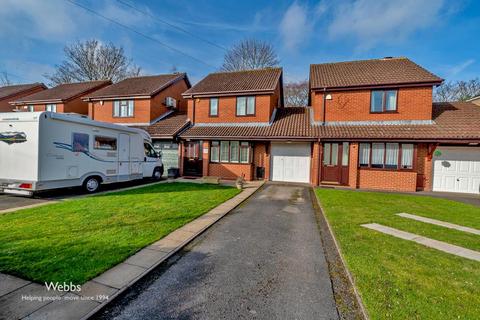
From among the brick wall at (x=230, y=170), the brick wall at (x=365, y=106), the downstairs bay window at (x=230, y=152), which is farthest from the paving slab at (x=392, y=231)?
the brick wall at (x=365, y=106)

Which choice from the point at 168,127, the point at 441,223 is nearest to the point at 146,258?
the point at 441,223

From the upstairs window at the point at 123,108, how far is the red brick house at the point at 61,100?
226 inches

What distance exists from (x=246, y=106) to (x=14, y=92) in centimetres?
2676

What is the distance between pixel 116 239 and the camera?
15.0 feet

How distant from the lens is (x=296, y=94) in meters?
30.6

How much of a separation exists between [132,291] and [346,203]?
25.8 feet

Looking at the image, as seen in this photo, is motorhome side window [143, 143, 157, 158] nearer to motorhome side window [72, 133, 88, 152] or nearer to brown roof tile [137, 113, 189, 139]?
brown roof tile [137, 113, 189, 139]

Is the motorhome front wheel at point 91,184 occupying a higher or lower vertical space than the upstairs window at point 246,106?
lower

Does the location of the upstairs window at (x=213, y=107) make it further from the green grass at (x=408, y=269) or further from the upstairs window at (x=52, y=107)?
the upstairs window at (x=52, y=107)

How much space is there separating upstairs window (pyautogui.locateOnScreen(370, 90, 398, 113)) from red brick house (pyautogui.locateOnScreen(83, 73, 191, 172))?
40.4ft

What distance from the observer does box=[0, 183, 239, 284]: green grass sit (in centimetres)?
346

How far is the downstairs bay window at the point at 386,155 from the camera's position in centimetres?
1209

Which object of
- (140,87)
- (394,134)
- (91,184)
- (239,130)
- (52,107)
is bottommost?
(91,184)

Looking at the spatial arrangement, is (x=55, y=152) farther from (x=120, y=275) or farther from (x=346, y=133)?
(x=346, y=133)
